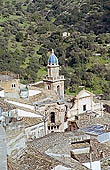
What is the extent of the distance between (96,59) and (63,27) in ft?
64.5

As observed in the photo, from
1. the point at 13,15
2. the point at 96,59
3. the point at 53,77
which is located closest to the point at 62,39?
the point at 96,59

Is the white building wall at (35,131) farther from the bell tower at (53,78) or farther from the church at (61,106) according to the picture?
the bell tower at (53,78)

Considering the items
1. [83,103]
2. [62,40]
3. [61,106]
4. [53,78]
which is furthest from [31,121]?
[62,40]

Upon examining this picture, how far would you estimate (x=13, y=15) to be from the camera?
73.9 m

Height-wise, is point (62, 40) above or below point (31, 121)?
above

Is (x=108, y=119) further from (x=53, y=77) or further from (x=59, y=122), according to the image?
(x=53, y=77)

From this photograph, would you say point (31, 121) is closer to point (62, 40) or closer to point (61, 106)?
point (61, 106)

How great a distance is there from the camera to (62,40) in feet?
185

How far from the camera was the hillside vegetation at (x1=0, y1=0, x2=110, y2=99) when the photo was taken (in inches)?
1693

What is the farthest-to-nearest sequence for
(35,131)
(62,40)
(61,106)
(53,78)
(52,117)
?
(62,40) → (53,78) → (52,117) → (61,106) → (35,131)

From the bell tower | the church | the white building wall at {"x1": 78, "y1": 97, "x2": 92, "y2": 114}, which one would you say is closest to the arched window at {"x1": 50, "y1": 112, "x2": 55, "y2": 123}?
the church

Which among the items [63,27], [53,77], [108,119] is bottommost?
[108,119]

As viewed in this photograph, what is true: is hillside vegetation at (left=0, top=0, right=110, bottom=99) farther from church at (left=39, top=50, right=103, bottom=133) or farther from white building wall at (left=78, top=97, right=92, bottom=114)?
white building wall at (left=78, top=97, right=92, bottom=114)

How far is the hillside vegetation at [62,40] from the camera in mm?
43000
